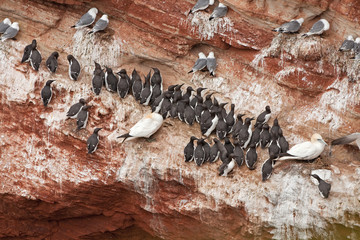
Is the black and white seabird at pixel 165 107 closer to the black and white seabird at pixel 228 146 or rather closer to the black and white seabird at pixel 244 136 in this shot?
the black and white seabird at pixel 228 146

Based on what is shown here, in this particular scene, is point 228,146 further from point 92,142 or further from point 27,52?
point 27,52

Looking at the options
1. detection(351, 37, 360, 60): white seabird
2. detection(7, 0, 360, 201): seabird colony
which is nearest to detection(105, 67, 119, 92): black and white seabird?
detection(7, 0, 360, 201): seabird colony

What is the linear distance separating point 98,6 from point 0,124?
11.7 ft

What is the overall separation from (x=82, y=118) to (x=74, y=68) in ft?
4.42

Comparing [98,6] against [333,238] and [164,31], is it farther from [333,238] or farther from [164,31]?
[333,238]

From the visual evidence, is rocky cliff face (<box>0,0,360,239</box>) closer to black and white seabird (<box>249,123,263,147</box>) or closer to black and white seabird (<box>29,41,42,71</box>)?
black and white seabird (<box>29,41,42,71</box>)

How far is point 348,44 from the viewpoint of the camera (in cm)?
1395

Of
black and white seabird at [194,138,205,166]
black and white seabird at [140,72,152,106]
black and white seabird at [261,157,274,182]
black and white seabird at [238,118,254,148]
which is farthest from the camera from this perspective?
black and white seabird at [140,72,152,106]

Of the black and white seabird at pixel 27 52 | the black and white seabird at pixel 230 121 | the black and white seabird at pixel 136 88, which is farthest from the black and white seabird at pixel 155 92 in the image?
the black and white seabird at pixel 27 52

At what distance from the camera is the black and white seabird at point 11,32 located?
1488cm

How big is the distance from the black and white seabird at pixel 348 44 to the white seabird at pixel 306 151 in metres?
2.10

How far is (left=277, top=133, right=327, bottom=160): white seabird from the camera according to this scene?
43.1ft

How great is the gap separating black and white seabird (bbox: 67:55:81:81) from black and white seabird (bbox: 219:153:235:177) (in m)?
3.93

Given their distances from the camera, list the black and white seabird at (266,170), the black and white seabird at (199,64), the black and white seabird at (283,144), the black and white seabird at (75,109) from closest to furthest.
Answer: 1. the black and white seabird at (266,170)
2. the black and white seabird at (283,144)
3. the black and white seabird at (75,109)
4. the black and white seabird at (199,64)
